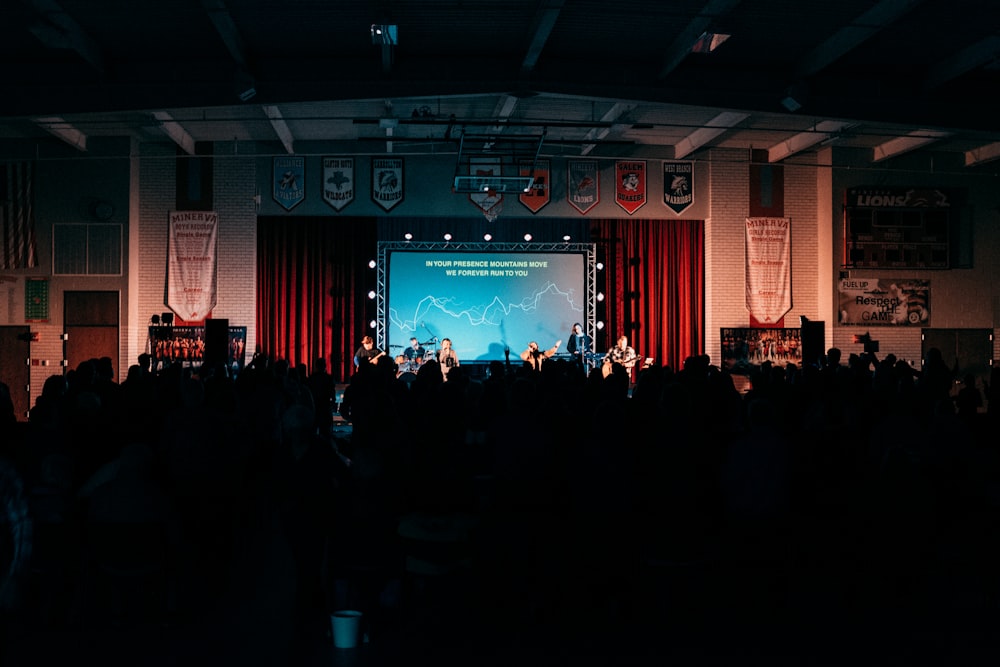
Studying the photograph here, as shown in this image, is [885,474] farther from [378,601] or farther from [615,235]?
[615,235]

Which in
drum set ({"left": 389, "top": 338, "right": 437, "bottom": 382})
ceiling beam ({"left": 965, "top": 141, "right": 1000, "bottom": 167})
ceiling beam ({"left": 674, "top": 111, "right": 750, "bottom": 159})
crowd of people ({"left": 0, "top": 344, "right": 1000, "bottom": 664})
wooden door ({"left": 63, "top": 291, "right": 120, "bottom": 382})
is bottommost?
crowd of people ({"left": 0, "top": 344, "right": 1000, "bottom": 664})

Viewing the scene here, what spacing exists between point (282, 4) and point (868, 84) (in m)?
7.20

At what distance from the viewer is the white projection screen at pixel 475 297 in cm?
1697

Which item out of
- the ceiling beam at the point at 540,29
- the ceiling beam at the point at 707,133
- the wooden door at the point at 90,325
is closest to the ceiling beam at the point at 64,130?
the wooden door at the point at 90,325

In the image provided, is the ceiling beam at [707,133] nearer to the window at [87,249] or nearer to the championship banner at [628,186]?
the championship banner at [628,186]

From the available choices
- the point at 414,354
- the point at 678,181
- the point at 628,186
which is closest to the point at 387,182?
the point at 414,354

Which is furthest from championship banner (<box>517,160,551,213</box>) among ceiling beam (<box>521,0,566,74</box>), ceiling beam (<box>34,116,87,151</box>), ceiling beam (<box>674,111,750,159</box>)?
ceiling beam (<box>34,116,87,151</box>)

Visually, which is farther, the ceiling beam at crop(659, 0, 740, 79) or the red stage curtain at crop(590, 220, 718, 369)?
the red stage curtain at crop(590, 220, 718, 369)

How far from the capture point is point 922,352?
56.1 feet

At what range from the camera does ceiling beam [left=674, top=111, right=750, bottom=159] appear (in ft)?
47.6

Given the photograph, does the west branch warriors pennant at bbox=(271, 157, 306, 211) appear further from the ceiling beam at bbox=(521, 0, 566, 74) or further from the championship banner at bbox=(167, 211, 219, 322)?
the ceiling beam at bbox=(521, 0, 566, 74)

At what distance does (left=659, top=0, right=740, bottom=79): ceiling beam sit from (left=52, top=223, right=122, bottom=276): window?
35.6ft

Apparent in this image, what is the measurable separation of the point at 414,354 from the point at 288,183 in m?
4.25

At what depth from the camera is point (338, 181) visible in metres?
16.8
